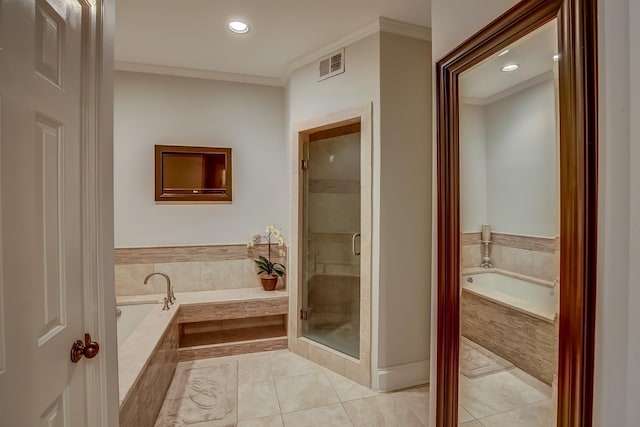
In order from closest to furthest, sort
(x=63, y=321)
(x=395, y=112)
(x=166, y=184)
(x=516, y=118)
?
(x=63, y=321) → (x=516, y=118) → (x=395, y=112) → (x=166, y=184)

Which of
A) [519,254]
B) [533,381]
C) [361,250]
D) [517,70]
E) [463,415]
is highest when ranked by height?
[517,70]

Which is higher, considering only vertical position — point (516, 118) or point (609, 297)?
point (516, 118)

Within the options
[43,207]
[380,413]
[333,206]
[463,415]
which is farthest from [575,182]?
[333,206]

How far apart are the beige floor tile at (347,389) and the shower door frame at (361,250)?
42 mm

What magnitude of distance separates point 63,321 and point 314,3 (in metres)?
2.19

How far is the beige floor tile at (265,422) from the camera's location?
6.19 feet

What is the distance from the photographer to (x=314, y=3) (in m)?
2.00

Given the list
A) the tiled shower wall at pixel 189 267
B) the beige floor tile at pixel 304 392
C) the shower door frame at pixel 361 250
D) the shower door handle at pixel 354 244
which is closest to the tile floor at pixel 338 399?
the beige floor tile at pixel 304 392

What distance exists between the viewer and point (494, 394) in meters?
1.23

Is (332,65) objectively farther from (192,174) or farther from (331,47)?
(192,174)

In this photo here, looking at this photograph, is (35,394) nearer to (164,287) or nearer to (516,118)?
(516,118)

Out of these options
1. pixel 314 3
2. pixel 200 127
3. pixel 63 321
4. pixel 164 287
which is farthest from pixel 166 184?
pixel 63 321

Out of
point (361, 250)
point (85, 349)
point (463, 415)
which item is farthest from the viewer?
point (361, 250)

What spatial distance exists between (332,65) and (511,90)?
1691 mm
